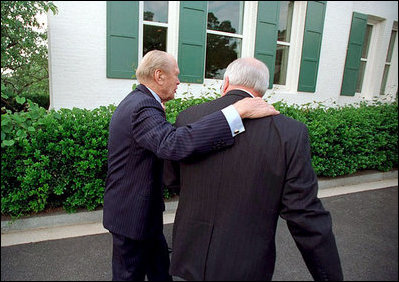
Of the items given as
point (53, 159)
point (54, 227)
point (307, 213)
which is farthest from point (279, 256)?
point (53, 159)

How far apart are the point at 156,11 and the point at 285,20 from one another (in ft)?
12.1

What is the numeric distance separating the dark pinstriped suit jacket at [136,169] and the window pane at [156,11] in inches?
178

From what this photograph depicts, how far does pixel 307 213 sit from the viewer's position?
127 cm

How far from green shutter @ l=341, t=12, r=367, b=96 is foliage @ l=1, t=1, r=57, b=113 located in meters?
7.78

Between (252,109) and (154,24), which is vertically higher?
(154,24)

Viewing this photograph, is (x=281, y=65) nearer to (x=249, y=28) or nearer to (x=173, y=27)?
(x=249, y=28)

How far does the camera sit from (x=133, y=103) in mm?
1641

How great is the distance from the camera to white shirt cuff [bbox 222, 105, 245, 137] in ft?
4.17

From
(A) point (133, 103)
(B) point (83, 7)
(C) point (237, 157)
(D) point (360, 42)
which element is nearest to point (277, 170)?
(C) point (237, 157)

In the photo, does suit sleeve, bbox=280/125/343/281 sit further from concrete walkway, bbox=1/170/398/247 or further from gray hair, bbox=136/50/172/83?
concrete walkway, bbox=1/170/398/247

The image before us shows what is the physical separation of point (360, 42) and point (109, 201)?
8.99m

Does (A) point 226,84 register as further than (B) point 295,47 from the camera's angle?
No

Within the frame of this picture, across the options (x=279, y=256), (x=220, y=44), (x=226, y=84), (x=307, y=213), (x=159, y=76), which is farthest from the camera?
(x=220, y=44)

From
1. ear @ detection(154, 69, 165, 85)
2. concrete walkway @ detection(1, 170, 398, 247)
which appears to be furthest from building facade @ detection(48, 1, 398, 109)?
ear @ detection(154, 69, 165, 85)
